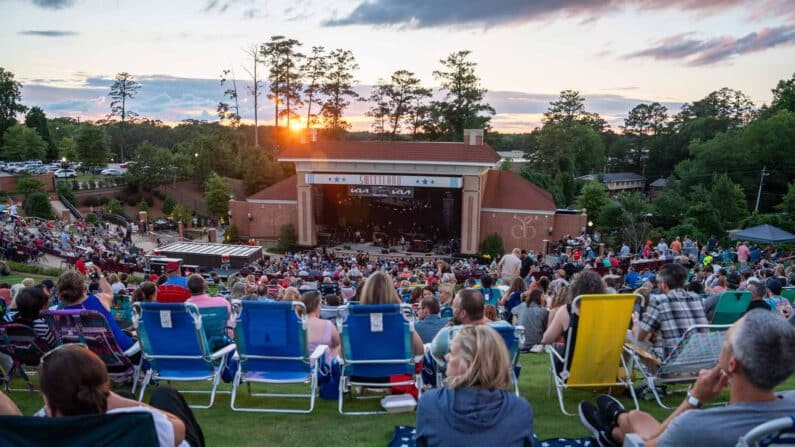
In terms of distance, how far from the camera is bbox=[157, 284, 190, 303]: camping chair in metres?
6.18

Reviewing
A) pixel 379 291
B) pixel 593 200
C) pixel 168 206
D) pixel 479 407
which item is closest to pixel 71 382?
pixel 479 407

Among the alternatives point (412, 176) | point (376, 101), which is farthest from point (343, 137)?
point (412, 176)

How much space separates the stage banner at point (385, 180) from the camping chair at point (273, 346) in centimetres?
2296

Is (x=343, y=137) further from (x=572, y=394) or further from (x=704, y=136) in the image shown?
(x=572, y=394)

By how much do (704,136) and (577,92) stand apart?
14432 millimetres

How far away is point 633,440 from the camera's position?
266 cm

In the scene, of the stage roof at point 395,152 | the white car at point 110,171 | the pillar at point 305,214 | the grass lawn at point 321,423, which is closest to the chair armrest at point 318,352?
the grass lawn at point 321,423

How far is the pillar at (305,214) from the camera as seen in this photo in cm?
2891

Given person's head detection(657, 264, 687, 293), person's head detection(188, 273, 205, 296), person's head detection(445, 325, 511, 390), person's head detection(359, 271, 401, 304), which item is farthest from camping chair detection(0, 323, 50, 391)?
person's head detection(657, 264, 687, 293)

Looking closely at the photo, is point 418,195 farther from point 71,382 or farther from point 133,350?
point 71,382

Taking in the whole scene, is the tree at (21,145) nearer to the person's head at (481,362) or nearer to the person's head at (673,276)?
the person's head at (673,276)

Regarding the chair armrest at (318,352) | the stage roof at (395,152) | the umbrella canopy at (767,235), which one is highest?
the stage roof at (395,152)

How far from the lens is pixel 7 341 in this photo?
4758 millimetres

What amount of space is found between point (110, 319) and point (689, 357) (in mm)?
4986
